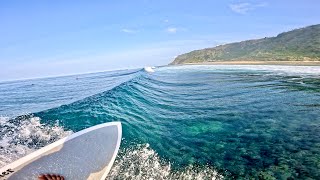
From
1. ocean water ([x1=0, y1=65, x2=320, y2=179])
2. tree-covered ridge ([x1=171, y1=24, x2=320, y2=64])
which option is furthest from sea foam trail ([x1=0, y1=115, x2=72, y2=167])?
tree-covered ridge ([x1=171, y1=24, x2=320, y2=64])

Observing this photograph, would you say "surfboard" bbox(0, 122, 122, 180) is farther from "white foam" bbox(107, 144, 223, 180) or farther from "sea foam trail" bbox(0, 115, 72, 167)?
"sea foam trail" bbox(0, 115, 72, 167)

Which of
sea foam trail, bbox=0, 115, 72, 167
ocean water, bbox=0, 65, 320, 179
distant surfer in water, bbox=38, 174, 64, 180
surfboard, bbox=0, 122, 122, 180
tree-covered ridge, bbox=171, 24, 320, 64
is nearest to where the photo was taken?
distant surfer in water, bbox=38, 174, 64, 180

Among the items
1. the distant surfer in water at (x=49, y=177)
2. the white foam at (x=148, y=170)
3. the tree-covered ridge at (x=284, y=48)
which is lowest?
the white foam at (x=148, y=170)

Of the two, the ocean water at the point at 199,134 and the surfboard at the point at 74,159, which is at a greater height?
the surfboard at the point at 74,159

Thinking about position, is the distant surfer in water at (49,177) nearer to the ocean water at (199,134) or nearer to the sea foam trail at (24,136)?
the ocean water at (199,134)

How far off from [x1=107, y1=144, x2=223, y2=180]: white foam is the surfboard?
50 cm

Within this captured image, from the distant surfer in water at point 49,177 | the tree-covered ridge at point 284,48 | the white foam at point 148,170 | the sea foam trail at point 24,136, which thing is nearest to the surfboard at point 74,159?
the distant surfer in water at point 49,177

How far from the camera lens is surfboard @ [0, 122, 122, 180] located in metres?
10.1

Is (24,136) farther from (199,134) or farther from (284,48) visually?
(284,48)

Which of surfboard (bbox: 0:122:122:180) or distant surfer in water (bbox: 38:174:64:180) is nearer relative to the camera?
distant surfer in water (bbox: 38:174:64:180)

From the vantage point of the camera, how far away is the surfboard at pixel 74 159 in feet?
33.2

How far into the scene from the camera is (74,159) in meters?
11.0

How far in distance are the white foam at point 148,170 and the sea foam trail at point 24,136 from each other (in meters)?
4.42

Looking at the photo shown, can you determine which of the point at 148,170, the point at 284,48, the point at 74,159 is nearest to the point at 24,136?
the point at 74,159
